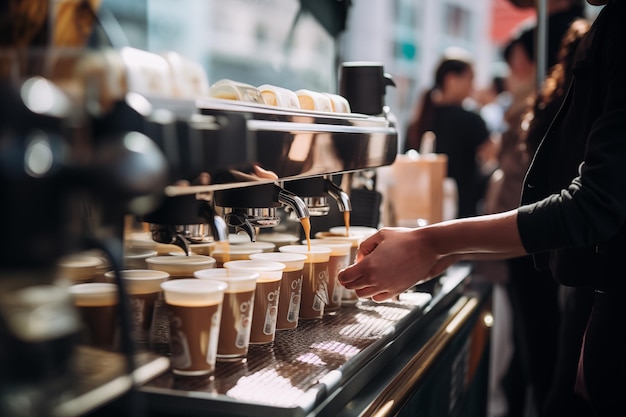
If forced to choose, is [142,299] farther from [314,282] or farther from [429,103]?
[429,103]

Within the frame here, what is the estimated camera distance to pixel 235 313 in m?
1.32

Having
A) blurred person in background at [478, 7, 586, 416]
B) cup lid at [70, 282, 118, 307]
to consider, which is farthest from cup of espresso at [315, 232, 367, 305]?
blurred person in background at [478, 7, 586, 416]

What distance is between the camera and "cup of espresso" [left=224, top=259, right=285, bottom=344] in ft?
4.69

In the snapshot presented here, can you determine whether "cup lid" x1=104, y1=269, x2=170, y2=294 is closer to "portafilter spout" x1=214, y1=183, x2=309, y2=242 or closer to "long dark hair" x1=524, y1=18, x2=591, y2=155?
"portafilter spout" x1=214, y1=183, x2=309, y2=242

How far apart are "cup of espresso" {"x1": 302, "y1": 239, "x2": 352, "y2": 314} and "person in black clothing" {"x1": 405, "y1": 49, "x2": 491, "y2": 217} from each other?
240cm

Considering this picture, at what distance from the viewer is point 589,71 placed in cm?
154

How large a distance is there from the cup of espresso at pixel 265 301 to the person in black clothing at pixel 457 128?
8.99 feet

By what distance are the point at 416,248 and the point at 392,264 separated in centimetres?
6

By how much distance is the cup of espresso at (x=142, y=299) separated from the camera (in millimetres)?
1325

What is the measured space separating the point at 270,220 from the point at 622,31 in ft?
2.50

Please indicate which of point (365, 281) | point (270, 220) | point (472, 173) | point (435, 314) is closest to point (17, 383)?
point (270, 220)

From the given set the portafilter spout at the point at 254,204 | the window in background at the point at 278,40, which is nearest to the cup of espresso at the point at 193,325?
the portafilter spout at the point at 254,204

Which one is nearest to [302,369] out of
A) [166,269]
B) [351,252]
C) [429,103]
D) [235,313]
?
[235,313]

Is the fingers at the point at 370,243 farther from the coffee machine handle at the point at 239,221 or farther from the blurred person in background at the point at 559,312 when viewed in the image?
the blurred person in background at the point at 559,312
